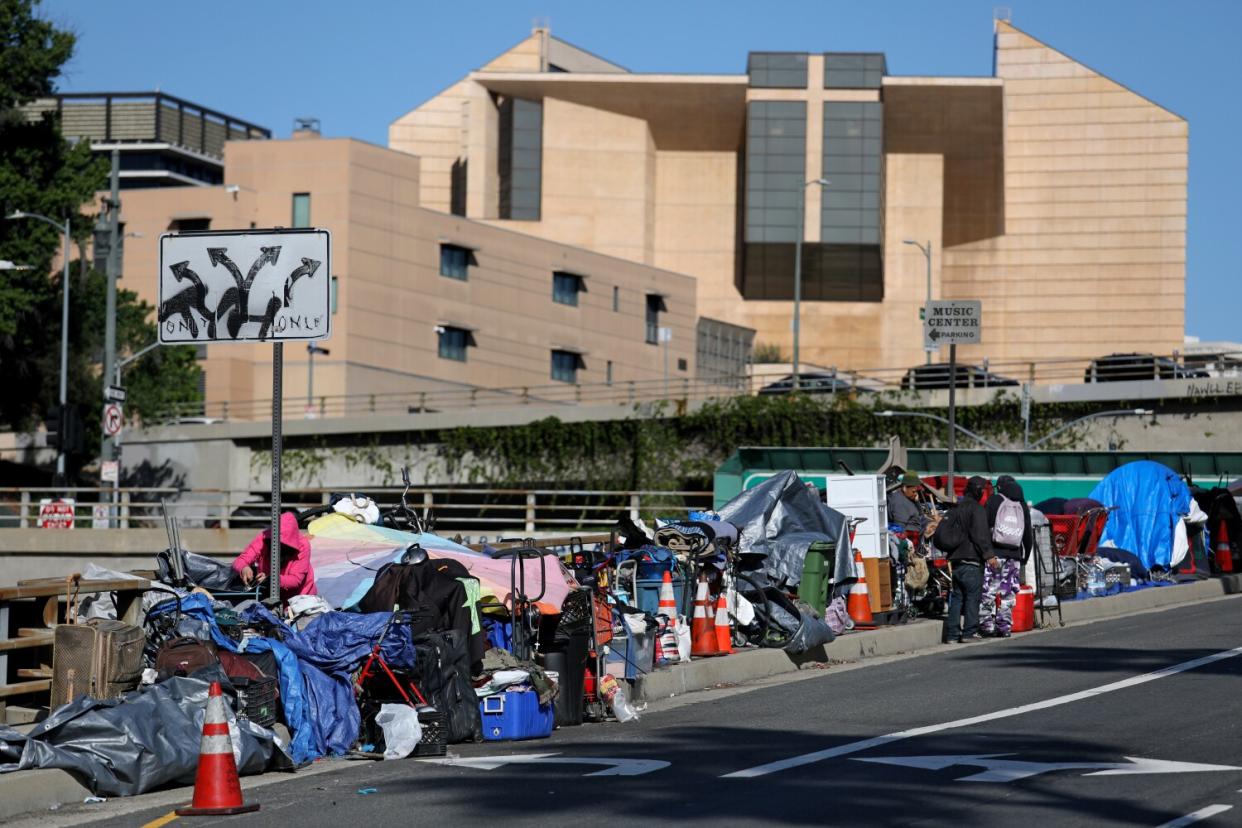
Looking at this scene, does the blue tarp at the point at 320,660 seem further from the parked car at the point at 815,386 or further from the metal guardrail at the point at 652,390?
the parked car at the point at 815,386

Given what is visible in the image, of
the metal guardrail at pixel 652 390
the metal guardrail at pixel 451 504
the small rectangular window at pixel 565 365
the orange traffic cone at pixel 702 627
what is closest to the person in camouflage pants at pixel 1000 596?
the orange traffic cone at pixel 702 627

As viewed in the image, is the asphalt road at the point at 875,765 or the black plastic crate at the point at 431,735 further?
the black plastic crate at the point at 431,735

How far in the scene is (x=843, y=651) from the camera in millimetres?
18703

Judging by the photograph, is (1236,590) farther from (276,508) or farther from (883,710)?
(276,508)

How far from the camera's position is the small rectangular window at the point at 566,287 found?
3216 inches

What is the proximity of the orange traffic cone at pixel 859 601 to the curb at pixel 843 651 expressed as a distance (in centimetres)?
21

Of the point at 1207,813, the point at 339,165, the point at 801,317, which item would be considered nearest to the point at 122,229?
the point at 339,165

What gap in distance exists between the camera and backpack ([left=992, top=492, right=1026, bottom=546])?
795 inches

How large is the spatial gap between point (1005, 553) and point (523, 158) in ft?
256

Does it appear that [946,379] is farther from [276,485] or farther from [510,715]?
[510,715]

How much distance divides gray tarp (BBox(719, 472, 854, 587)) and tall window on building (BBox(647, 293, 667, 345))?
66789 millimetres

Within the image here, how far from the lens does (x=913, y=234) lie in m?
99.2

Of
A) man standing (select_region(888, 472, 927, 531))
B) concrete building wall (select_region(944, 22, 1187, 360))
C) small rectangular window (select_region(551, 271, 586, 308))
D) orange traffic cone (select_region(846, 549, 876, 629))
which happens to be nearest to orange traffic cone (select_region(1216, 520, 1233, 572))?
man standing (select_region(888, 472, 927, 531))

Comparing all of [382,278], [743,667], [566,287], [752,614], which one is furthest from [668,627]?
[566,287]
